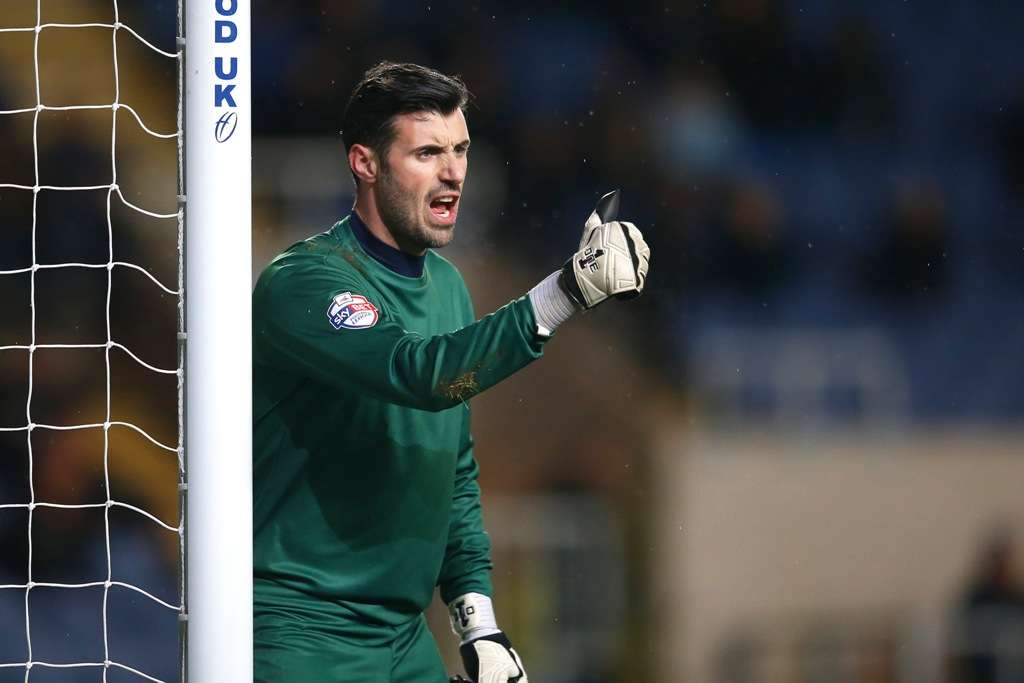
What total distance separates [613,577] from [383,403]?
4.31 meters

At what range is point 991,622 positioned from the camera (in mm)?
6242

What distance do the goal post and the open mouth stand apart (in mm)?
414

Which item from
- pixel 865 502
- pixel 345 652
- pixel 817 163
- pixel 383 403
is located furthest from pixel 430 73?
pixel 817 163

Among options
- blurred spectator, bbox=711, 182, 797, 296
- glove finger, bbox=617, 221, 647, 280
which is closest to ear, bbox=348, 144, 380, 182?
glove finger, bbox=617, 221, 647, 280

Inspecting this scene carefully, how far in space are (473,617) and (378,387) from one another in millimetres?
593

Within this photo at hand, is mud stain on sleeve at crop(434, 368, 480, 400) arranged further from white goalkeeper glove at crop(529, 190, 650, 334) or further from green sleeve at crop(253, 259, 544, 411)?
white goalkeeper glove at crop(529, 190, 650, 334)

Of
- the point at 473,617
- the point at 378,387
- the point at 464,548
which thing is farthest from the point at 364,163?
the point at 473,617

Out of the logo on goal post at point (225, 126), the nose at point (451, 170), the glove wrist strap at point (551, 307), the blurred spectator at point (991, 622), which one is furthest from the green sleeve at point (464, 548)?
the blurred spectator at point (991, 622)

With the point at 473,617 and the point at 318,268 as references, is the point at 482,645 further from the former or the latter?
the point at 318,268

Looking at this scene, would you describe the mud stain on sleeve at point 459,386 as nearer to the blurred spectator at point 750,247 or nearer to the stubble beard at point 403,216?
the stubble beard at point 403,216

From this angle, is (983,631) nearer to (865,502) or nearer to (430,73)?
(865,502)

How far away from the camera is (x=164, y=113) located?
6.76 m

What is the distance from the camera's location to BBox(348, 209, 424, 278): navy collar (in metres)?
2.33

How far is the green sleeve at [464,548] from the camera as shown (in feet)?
8.20
